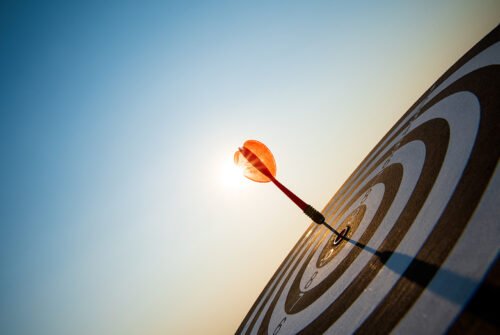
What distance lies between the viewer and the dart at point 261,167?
20.3 ft

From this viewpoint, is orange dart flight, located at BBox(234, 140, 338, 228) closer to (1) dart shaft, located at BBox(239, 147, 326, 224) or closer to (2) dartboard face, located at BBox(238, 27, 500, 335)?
(1) dart shaft, located at BBox(239, 147, 326, 224)

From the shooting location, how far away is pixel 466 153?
4.99m

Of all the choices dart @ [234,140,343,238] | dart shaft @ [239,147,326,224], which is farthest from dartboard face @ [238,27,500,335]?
dart @ [234,140,343,238]

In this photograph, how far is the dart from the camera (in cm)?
618

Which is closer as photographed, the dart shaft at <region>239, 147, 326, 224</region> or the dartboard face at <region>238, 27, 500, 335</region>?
the dartboard face at <region>238, 27, 500, 335</region>

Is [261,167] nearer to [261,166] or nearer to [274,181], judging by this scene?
[261,166]

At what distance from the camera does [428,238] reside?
4270 millimetres

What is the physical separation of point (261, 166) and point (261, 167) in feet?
0.08

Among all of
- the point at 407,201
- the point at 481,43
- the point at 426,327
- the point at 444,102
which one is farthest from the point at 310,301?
the point at 481,43

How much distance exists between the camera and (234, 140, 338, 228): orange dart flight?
6.18 m

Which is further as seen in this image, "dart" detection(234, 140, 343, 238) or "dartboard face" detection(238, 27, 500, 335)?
"dart" detection(234, 140, 343, 238)

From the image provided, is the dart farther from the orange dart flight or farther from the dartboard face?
the dartboard face

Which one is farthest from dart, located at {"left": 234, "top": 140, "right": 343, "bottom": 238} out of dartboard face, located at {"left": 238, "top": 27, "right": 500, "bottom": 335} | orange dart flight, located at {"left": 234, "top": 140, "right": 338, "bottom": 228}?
dartboard face, located at {"left": 238, "top": 27, "right": 500, "bottom": 335}

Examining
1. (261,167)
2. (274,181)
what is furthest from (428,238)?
A: (261,167)
